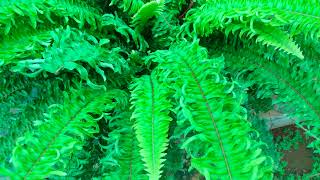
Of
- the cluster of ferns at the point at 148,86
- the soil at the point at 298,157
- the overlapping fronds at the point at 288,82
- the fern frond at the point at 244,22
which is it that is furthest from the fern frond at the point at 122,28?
the soil at the point at 298,157

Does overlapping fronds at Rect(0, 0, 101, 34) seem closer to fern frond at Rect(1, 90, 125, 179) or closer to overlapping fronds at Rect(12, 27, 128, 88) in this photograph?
overlapping fronds at Rect(12, 27, 128, 88)

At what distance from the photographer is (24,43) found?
0.89 meters

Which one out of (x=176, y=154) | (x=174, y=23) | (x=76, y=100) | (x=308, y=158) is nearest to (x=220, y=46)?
(x=174, y=23)

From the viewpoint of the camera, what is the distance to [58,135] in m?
0.77

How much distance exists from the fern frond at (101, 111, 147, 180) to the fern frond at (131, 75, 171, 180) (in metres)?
0.05

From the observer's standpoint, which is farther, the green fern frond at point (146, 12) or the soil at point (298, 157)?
the soil at point (298, 157)

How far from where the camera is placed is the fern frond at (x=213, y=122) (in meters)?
0.66

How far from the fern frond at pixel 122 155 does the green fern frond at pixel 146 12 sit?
268mm

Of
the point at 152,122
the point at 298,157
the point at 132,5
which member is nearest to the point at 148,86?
the point at 152,122

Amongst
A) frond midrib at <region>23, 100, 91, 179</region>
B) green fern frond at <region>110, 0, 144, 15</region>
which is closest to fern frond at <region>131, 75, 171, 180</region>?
frond midrib at <region>23, 100, 91, 179</region>

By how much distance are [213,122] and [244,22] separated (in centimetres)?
28

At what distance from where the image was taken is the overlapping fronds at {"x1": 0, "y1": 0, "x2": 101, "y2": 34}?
839mm

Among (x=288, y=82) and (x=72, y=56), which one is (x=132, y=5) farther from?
(x=288, y=82)

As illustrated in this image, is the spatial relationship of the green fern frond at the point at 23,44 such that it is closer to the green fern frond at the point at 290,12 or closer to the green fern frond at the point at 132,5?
the green fern frond at the point at 132,5
